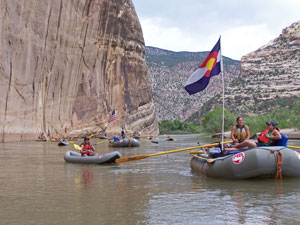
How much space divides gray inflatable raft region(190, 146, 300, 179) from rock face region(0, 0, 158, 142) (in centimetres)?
3426

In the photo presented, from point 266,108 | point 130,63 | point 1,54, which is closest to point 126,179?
point 1,54

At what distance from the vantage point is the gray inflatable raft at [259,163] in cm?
1049

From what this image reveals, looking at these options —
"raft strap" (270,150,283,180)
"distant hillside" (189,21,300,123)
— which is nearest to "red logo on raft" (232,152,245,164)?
"raft strap" (270,150,283,180)

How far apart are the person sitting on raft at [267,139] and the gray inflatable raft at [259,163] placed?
73 centimetres

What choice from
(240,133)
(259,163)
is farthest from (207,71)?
(259,163)

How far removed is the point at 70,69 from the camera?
5762 cm

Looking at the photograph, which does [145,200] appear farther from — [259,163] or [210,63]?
[210,63]

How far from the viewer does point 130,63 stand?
78.7 metres

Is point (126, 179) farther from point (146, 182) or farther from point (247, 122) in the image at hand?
point (247, 122)

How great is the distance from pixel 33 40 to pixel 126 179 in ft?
126

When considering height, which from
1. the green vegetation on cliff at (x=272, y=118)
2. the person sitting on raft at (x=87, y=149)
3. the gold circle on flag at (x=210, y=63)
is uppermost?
the gold circle on flag at (x=210, y=63)

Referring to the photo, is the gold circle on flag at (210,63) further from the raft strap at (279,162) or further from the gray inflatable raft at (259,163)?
the raft strap at (279,162)

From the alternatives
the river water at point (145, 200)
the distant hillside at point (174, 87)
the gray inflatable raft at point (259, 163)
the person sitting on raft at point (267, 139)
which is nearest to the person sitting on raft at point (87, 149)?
the river water at point (145, 200)

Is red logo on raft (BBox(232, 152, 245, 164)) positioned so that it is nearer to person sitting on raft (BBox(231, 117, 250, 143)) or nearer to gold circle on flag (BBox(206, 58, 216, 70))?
person sitting on raft (BBox(231, 117, 250, 143))
